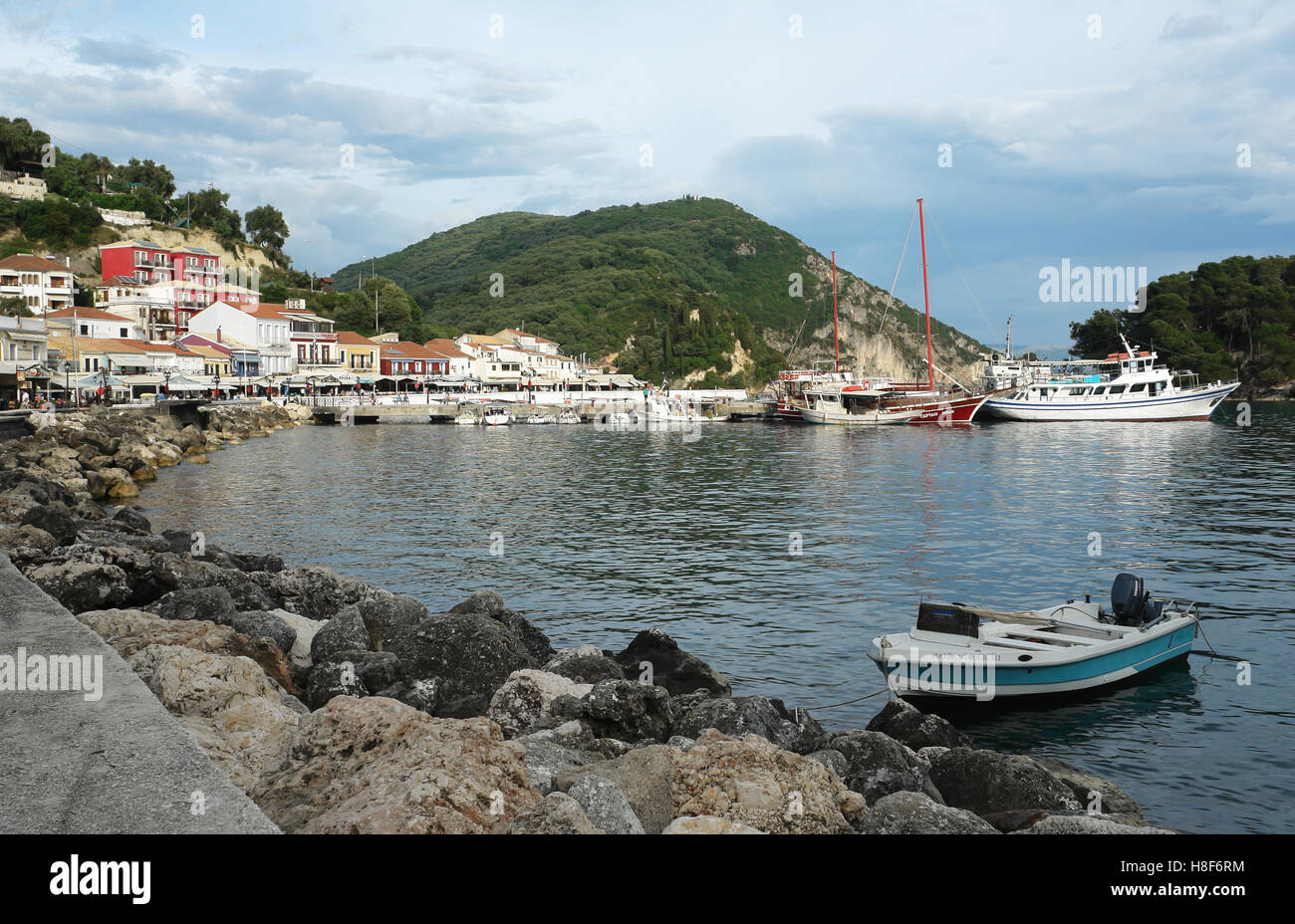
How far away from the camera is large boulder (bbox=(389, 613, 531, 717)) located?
12039 mm

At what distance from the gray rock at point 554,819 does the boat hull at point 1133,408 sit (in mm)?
93846

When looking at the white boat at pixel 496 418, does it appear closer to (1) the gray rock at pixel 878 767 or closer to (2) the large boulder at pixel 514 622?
(2) the large boulder at pixel 514 622

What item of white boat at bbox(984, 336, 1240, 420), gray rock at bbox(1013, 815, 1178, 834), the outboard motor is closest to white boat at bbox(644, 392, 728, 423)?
white boat at bbox(984, 336, 1240, 420)


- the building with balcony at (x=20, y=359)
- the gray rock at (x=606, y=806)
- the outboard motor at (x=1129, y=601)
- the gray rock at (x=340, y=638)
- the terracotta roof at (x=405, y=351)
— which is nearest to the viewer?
the gray rock at (x=606, y=806)

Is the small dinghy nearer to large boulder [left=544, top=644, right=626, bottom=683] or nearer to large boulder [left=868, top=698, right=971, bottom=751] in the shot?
large boulder [left=868, top=698, right=971, bottom=751]

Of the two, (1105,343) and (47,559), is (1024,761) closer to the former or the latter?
(47,559)

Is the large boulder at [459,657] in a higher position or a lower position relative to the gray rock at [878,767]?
higher

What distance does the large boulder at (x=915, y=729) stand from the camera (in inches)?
474

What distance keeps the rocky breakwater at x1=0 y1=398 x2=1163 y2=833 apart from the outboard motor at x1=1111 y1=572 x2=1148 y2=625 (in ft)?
17.9

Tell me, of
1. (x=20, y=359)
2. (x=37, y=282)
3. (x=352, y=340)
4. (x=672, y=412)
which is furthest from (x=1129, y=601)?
(x=352, y=340)

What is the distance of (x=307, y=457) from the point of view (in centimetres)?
5616

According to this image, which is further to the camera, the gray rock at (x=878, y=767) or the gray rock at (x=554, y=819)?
the gray rock at (x=878, y=767)

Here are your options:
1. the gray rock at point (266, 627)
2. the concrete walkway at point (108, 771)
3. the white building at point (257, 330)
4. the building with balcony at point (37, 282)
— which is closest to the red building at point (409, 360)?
the white building at point (257, 330)
